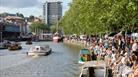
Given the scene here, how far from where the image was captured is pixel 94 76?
94.8 feet

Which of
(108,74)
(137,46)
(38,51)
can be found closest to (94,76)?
(108,74)

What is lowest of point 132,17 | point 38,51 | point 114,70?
point 38,51

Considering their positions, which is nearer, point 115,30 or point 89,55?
point 89,55

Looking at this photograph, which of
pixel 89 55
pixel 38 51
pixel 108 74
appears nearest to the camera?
pixel 108 74

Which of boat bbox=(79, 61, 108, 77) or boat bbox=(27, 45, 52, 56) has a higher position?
boat bbox=(79, 61, 108, 77)

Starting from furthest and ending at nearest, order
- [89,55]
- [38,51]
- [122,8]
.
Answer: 1. [38,51]
2. [89,55]
3. [122,8]

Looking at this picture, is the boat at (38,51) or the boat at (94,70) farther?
the boat at (38,51)

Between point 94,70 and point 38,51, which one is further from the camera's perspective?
point 38,51

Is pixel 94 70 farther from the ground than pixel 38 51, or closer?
farther from the ground

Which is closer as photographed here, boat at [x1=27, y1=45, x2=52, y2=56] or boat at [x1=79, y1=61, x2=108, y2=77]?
boat at [x1=79, y1=61, x2=108, y2=77]

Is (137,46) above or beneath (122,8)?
beneath

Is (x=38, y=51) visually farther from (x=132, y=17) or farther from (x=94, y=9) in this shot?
(x=132, y=17)

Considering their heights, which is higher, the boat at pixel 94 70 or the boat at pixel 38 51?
the boat at pixel 94 70

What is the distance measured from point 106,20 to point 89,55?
4.08 meters
